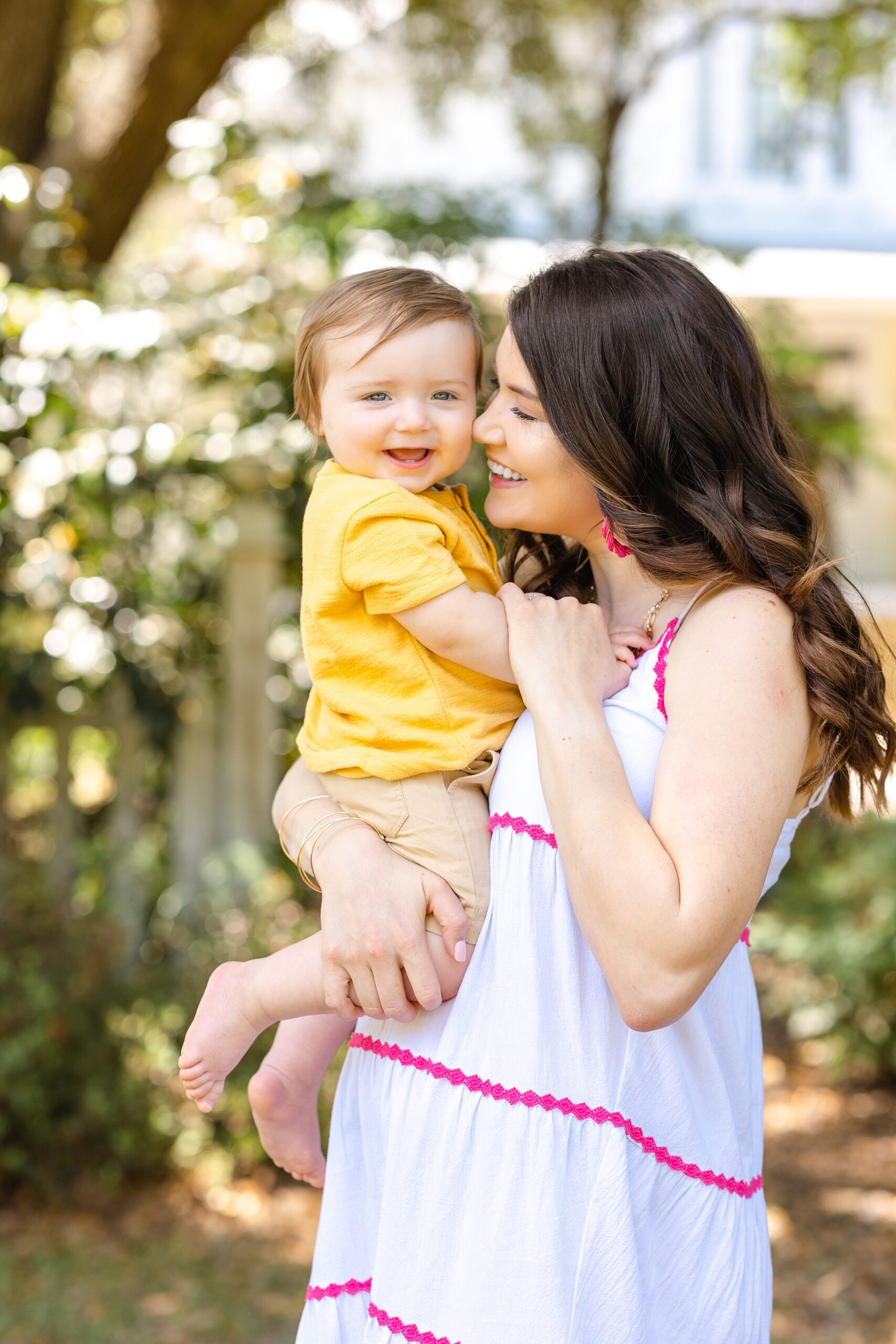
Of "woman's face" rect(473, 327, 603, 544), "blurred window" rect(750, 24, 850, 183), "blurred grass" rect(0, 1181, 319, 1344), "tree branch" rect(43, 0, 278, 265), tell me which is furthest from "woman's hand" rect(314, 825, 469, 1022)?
"blurred window" rect(750, 24, 850, 183)

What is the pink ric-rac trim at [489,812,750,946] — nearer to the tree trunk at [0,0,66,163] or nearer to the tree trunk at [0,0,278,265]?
the tree trunk at [0,0,278,265]

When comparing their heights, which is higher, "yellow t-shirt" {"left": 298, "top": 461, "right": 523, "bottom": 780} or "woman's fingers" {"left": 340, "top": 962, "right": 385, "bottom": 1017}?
"yellow t-shirt" {"left": 298, "top": 461, "right": 523, "bottom": 780}

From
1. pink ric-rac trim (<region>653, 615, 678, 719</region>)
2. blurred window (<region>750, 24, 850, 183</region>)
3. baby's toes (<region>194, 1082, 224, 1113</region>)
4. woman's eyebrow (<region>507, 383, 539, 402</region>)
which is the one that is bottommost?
baby's toes (<region>194, 1082, 224, 1113</region>)

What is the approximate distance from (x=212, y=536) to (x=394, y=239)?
1.12m

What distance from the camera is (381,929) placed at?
1460 mm

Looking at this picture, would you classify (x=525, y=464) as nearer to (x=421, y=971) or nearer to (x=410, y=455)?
(x=410, y=455)

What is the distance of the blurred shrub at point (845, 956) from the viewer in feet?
14.5

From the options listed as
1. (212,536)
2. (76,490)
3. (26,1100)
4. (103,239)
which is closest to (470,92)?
(103,239)

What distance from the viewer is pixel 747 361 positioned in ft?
5.18

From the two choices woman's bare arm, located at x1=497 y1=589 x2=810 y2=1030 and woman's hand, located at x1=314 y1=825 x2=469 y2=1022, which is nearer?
woman's bare arm, located at x1=497 y1=589 x2=810 y2=1030

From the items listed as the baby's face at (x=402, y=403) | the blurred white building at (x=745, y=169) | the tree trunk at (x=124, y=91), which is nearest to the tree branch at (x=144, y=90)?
the tree trunk at (x=124, y=91)

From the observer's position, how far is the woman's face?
1541 millimetres

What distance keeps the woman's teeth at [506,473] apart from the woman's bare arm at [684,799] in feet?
0.87

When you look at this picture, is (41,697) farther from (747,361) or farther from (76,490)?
(747,361)
